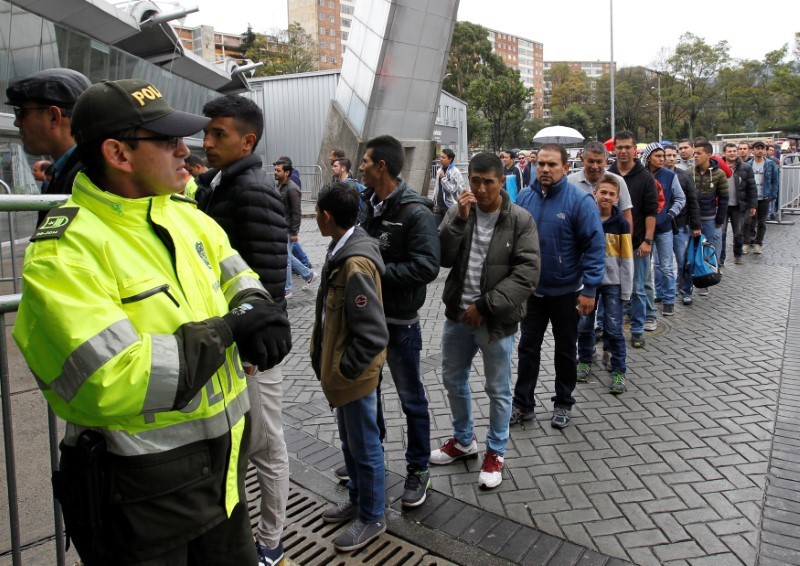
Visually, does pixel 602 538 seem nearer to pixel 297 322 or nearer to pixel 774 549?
pixel 774 549

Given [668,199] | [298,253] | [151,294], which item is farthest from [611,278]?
[298,253]

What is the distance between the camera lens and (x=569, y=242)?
459cm

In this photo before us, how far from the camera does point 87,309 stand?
1550 millimetres

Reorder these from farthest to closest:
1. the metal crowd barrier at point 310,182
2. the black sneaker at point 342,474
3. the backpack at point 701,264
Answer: the metal crowd barrier at point 310,182 → the backpack at point 701,264 → the black sneaker at point 342,474

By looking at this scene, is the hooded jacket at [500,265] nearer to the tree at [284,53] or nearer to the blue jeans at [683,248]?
the blue jeans at [683,248]

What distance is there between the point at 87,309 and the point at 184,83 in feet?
103

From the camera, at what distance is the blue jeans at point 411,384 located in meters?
3.58

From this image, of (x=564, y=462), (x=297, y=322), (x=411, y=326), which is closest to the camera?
(x=411, y=326)

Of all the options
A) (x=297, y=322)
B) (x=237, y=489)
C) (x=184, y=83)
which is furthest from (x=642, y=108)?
(x=237, y=489)

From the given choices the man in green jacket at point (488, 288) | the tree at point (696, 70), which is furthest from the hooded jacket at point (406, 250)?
the tree at point (696, 70)

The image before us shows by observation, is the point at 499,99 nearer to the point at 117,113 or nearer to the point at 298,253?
the point at 298,253

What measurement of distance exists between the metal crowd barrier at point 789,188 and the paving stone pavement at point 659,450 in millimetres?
11716

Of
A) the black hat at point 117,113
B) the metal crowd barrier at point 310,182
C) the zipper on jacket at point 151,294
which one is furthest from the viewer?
the metal crowd barrier at point 310,182

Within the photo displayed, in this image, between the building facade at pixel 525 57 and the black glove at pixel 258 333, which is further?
the building facade at pixel 525 57
